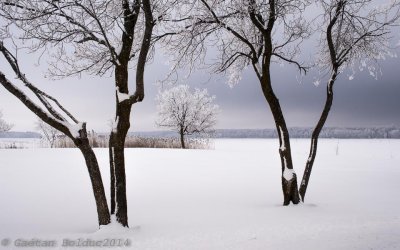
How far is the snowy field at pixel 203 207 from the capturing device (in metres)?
4.79

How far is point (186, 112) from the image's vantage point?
1319 inches

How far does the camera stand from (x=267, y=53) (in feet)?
23.4

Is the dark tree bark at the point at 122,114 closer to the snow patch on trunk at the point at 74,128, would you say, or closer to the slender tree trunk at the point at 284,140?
the snow patch on trunk at the point at 74,128

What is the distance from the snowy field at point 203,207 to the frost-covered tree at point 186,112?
63.8 ft

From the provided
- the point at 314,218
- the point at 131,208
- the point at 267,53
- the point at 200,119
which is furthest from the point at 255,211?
the point at 200,119

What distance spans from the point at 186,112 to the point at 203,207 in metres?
26.5

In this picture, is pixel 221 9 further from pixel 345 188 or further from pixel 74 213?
pixel 345 188

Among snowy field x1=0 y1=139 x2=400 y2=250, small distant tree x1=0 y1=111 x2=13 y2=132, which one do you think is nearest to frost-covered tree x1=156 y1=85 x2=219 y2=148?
snowy field x1=0 y1=139 x2=400 y2=250

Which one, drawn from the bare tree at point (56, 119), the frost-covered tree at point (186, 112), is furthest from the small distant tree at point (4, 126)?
the bare tree at point (56, 119)

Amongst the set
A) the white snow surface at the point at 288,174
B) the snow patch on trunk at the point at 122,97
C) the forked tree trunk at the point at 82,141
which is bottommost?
the white snow surface at the point at 288,174

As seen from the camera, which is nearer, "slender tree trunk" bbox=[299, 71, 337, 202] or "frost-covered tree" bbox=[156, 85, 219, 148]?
"slender tree trunk" bbox=[299, 71, 337, 202]

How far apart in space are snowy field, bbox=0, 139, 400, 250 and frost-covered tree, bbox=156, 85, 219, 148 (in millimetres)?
19440

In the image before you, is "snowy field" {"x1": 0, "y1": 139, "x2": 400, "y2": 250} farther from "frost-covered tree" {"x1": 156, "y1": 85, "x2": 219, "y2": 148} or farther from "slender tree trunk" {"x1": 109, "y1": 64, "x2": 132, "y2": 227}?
"frost-covered tree" {"x1": 156, "y1": 85, "x2": 219, "y2": 148}

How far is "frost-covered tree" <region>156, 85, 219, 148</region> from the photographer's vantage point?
33.1 metres
